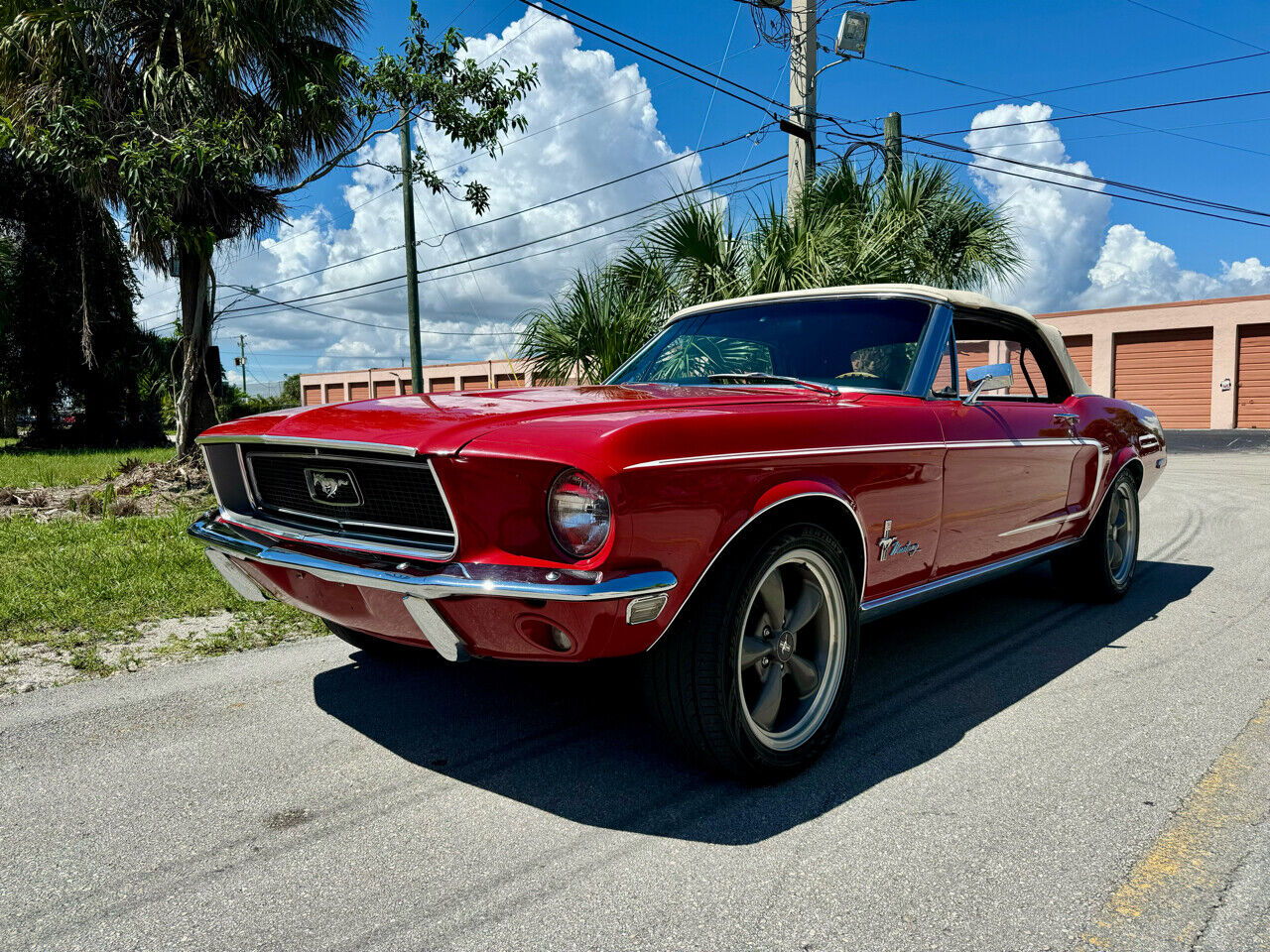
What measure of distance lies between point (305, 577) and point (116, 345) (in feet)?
81.4

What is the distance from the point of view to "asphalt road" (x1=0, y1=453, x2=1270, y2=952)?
1.96m

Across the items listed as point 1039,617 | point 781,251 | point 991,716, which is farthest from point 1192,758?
point 781,251

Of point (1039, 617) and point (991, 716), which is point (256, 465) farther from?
point (1039, 617)

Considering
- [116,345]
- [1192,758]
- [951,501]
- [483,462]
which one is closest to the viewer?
[483,462]

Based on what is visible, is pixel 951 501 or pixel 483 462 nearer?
pixel 483 462

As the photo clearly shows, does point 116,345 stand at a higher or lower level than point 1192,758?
higher

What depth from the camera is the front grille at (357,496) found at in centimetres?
245

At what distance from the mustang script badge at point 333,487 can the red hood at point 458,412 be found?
0.12m

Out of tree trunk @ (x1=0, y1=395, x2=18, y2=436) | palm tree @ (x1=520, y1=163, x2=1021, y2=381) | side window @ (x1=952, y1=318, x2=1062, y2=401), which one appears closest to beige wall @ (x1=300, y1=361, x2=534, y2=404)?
tree trunk @ (x1=0, y1=395, x2=18, y2=436)

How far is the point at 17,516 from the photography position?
817 cm

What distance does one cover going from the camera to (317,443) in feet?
8.61

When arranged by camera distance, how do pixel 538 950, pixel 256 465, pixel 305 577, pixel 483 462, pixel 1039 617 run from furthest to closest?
1. pixel 1039 617
2. pixel 256 465
3. pixel 305 577
4. pixel 483 462
5. pixel 538 950

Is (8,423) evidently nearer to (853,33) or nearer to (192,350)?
(192,350)

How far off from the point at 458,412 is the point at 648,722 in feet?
4.24
